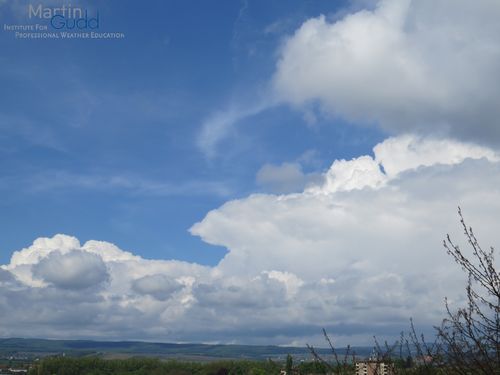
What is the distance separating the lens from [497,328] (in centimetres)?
1045

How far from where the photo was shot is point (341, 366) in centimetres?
1315

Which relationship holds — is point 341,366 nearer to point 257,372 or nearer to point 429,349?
point 429,349

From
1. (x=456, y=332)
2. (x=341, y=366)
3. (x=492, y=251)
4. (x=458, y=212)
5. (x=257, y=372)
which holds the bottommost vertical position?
(x=257, y=372)

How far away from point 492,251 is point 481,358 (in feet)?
6.12

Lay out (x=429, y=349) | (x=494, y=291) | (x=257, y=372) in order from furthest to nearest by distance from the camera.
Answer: (x=257, y=372)
(x=429, y=349)
(x=494, y=291)

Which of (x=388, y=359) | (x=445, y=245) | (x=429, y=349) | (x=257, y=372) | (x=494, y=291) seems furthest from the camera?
(x=257, y=372)

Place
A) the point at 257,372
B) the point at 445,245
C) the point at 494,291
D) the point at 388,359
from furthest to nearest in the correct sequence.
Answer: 1. the point at 257,372
2. the point at 388,359
3. the point at 445,245
4. the point at 494,291

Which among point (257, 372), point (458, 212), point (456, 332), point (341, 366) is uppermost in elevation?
point (458, 212)

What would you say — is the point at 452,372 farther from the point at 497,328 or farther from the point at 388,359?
the point at 388,359

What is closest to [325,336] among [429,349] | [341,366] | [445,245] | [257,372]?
[341,366]

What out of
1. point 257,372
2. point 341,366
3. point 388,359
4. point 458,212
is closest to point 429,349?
point 388,359

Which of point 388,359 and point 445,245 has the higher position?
point 445,245

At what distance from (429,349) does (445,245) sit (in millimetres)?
2394

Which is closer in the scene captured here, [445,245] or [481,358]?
[481,358]
